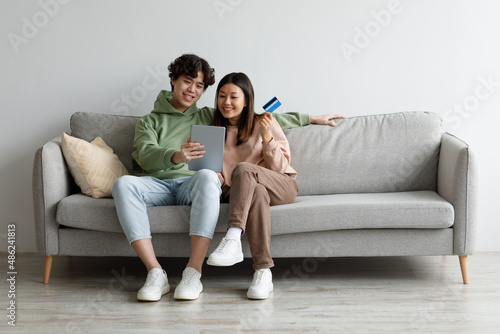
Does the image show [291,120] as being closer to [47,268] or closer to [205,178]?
[205,178]

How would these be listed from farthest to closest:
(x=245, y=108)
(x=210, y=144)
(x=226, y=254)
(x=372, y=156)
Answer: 1. (x=372, y=156)
2. (x=245, y=108)
3. (x=210, y=144)
4. (x=226, y=254)

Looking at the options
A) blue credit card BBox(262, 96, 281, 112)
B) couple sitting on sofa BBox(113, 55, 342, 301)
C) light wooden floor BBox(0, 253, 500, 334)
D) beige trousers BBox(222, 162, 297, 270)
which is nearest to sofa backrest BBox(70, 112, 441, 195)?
couple sitting on sofa BBox(113, 55, 342, 301)

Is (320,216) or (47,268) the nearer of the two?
(320,216)

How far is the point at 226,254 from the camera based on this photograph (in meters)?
2.23

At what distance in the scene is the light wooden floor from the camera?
2018 millimetres

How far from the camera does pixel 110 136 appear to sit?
116 inches

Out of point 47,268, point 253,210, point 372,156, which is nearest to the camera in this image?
point 253,210

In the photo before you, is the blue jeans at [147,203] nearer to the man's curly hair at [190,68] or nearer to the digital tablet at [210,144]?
the digital tablet at [210,144]

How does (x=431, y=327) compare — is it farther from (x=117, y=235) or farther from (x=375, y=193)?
(x=117, y=235)

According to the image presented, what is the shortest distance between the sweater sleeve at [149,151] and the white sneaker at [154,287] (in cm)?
52

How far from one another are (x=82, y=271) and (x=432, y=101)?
212 cm

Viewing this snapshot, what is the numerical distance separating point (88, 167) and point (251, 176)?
0.83 meters

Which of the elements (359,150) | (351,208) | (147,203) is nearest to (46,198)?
(147,203)

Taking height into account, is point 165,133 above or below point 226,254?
above
